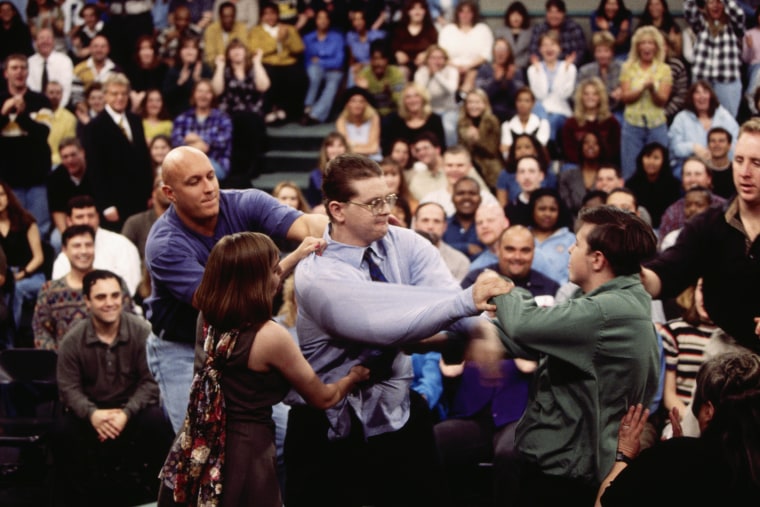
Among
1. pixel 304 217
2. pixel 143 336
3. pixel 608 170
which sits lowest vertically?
pixel 143 336

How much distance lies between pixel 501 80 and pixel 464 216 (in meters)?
2.31

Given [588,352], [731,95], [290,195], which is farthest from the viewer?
[731,95]

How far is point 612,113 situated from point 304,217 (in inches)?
221

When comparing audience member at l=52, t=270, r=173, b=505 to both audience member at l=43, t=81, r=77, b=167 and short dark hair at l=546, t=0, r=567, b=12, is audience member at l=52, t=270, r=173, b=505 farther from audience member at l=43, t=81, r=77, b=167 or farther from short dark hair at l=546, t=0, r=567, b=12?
short dark hair at l=546, t=0, r=567, b=12

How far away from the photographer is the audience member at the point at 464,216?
6.75 meters

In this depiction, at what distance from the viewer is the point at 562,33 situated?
30.5 ft

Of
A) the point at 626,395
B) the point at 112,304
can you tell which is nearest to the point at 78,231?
the point at 112,304

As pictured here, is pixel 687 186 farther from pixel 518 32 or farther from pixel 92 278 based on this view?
pixel 92 278

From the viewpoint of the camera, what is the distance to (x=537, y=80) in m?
8.76

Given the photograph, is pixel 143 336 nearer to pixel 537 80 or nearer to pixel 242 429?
pixel 242 429

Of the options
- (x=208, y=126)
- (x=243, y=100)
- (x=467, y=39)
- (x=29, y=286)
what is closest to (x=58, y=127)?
(x=208, y=126)

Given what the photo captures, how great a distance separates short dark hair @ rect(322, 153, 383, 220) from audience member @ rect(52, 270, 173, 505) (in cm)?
272

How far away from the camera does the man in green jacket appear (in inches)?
105

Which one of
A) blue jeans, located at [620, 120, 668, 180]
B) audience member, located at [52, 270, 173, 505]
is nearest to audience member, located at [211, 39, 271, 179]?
blue jeans, located at [620, 120, 668, 180]
